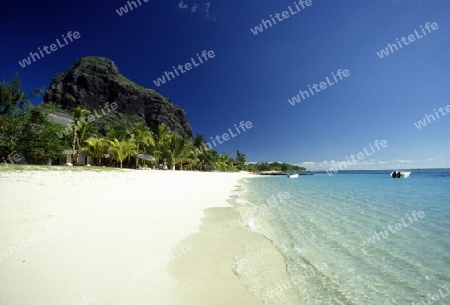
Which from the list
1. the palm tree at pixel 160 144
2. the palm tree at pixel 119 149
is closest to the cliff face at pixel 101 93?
the palm tree at pixel 160 144

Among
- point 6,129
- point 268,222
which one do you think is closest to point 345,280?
point 268,222

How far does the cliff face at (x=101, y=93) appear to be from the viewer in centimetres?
9788

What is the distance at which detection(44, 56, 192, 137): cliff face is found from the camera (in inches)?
3853

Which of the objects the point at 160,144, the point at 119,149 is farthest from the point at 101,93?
the point at 119,149

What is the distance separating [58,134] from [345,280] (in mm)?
26366

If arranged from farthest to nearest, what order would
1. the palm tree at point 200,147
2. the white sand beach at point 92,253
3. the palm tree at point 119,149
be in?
the palm tree at point 200,147 < the palm tree at point 119,149 < the white sand beach at point 92,253

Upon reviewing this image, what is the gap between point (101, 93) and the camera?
10494 cm

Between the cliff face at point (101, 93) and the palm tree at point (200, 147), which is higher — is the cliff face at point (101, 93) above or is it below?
above

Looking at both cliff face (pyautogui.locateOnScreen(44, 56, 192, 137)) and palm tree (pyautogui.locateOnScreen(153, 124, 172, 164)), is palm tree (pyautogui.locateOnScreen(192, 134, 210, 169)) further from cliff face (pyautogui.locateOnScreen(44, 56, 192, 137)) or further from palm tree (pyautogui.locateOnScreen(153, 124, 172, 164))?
cliff face (pyautogui.locateOnScreen(44, 56, 192, 137))

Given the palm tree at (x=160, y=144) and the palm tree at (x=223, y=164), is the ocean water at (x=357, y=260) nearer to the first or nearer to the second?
the palm tree at (x=160, y=144)

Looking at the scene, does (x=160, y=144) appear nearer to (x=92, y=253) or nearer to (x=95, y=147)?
(x=95, y=147)

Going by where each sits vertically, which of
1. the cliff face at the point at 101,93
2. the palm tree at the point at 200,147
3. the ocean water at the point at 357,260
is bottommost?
the ocean water at the point at 357,260

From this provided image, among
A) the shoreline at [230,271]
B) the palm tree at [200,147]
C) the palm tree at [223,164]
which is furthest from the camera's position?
the palm tree at [223,164]

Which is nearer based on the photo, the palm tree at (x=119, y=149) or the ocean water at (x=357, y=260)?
the ocean water at (x=357, y=260)
